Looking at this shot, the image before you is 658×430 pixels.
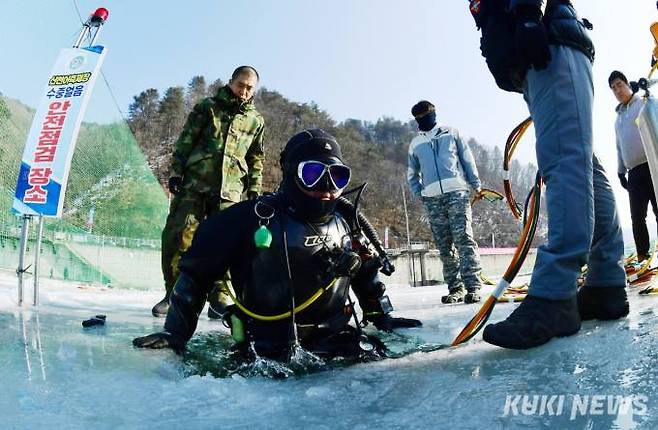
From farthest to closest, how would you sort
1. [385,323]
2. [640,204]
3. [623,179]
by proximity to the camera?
[623,179] < [640,204] < [385,323]

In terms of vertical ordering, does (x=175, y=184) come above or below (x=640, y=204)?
above

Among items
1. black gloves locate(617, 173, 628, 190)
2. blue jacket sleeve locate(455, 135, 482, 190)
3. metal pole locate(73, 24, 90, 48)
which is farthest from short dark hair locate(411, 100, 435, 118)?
metal pole locate(73, 24, 90, 48)

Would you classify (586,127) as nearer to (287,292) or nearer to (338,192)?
(338,192)

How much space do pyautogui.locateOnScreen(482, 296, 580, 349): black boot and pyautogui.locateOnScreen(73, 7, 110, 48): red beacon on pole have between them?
4.32 metres

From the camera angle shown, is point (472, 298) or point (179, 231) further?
point (472, 298)

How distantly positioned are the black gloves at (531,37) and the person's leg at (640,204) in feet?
12.0

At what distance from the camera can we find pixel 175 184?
3650 mm

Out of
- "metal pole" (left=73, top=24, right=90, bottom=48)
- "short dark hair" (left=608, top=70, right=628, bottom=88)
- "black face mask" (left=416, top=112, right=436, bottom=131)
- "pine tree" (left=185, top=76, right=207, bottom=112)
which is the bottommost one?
Answer: "black face mask" (left=416, top=112, right=436, bottom=131)

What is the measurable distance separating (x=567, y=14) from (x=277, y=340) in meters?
1.70

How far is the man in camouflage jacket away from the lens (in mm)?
3637

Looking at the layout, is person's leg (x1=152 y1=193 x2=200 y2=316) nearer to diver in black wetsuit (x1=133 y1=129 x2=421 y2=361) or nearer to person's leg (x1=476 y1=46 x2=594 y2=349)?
diver in black wetsuit (x1=133 y1=129 x2=421 y2=361)

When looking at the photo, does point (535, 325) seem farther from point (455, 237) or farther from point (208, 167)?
point (455, 237)

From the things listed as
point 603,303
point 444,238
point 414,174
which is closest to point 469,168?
point 414,174

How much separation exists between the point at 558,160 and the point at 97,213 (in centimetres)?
867
